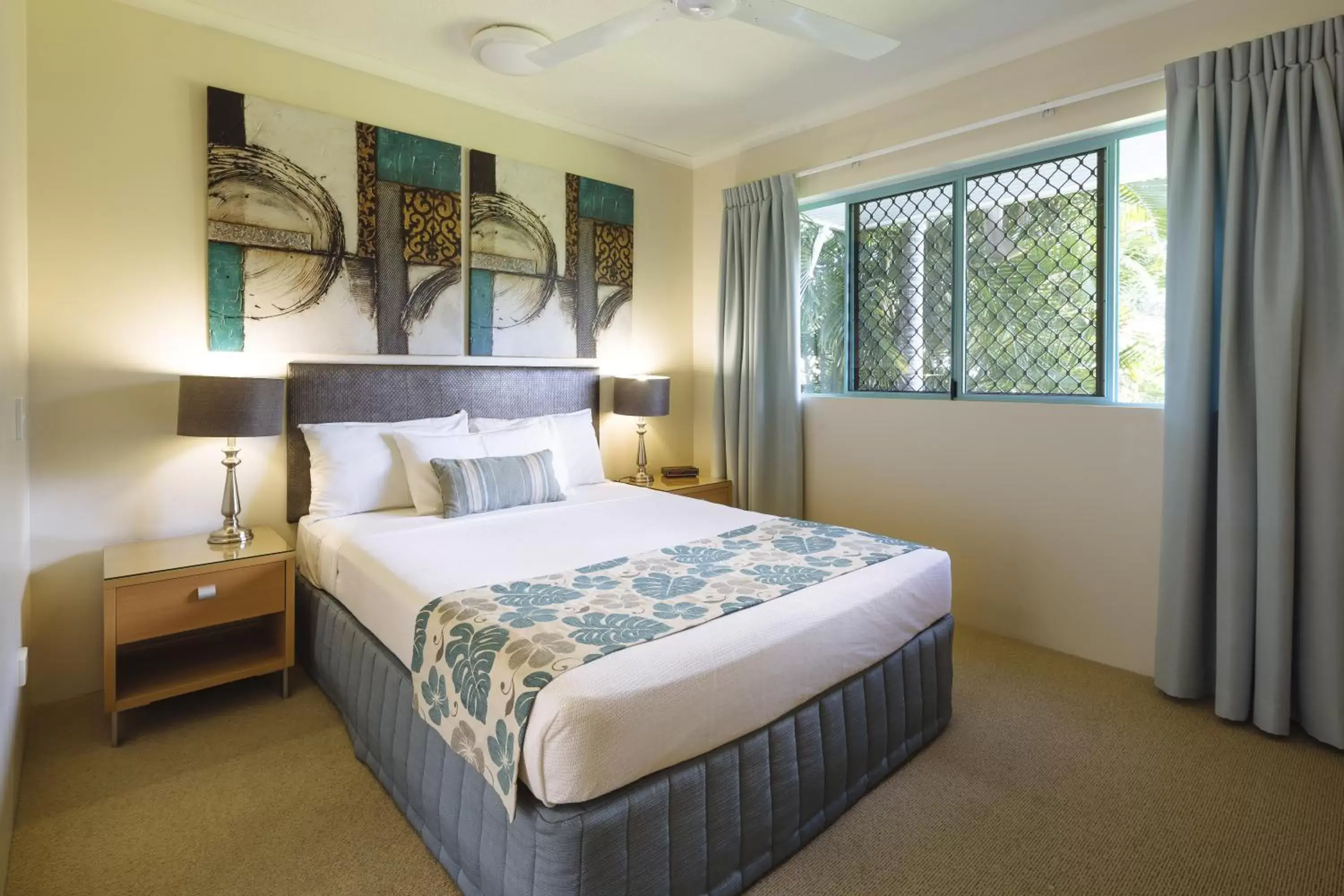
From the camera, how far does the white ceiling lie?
8.76ft

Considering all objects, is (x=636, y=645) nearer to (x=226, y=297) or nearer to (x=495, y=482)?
(x=495, y=482)

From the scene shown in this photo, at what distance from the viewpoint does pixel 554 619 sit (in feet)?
5.57

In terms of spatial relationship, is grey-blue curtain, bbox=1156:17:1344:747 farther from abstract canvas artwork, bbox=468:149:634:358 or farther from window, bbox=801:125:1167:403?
abstract canvas artwork, bbox=468:149:634:358

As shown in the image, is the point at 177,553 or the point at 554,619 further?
the point at 177,553

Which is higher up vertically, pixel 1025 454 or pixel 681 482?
pixel 1025 454

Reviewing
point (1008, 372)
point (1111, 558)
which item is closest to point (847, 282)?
point (1008, 372)

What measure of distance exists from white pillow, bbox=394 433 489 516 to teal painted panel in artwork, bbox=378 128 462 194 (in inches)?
48.4

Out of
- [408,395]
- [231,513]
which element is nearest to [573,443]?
[408,395]

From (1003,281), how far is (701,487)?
74.2 inches

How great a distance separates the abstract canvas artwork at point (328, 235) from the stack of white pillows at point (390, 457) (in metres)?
0.39

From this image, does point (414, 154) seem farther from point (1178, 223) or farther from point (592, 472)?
point (1178, 223)

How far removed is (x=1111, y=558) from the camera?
287 centimetres

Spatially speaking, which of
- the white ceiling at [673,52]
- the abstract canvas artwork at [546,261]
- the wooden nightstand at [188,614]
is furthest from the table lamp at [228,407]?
the white ceiling at [673,52]

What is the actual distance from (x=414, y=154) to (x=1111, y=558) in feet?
11.8
